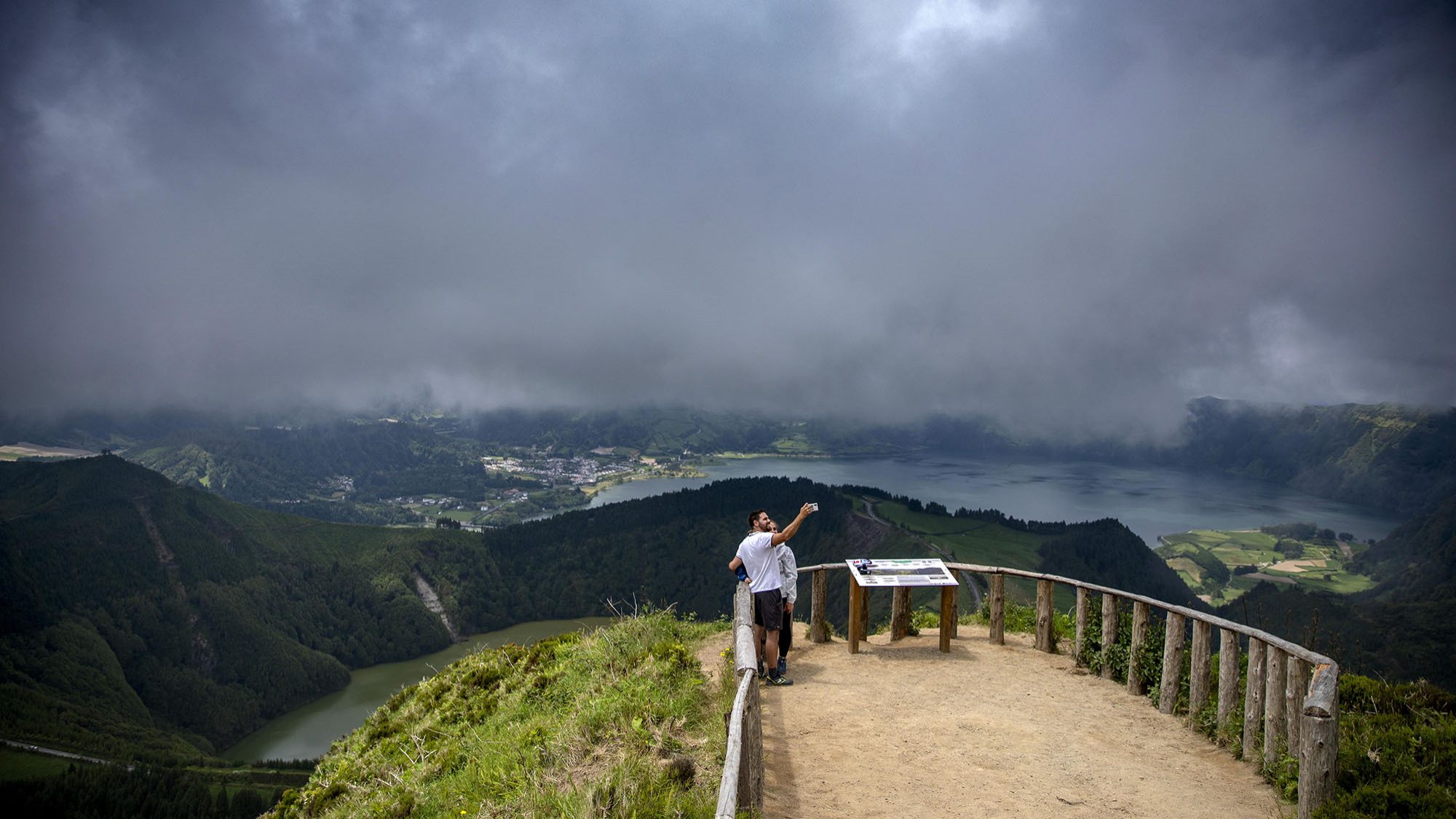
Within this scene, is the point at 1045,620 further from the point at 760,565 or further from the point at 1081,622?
the point at 760,565

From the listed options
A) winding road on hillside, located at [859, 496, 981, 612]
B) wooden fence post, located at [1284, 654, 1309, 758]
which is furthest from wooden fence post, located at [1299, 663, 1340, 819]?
winding road on hillside, located at [859, 496, 981, 612]

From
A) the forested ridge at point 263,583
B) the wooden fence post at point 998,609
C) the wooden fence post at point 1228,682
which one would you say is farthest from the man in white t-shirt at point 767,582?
the forested ridge at point 263,583

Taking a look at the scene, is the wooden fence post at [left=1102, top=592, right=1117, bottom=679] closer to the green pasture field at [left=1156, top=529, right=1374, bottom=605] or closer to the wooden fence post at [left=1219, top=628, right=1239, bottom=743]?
the wooden fence post at [left=1219, top=628, right=1239, bottom=743]

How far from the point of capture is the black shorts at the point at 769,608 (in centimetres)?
813

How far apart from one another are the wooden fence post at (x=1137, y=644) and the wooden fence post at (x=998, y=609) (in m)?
2.10

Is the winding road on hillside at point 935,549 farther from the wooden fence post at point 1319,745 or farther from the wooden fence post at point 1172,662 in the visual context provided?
the wooden fence post at point 1319,745

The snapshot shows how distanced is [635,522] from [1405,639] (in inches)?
5001

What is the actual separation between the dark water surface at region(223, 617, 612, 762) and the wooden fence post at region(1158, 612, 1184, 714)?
285ft

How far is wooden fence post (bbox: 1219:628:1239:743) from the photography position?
661cm

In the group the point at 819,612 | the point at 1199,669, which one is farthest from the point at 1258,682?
the point at 819,612

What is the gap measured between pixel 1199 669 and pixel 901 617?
13.9ft

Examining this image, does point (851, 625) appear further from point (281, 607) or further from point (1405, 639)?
point (281, 607)

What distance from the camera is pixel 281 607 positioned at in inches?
5748

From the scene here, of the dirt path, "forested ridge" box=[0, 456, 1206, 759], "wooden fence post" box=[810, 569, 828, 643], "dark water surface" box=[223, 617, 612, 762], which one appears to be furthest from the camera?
"forested ridge" box=[0, 456, 1206, 759]
